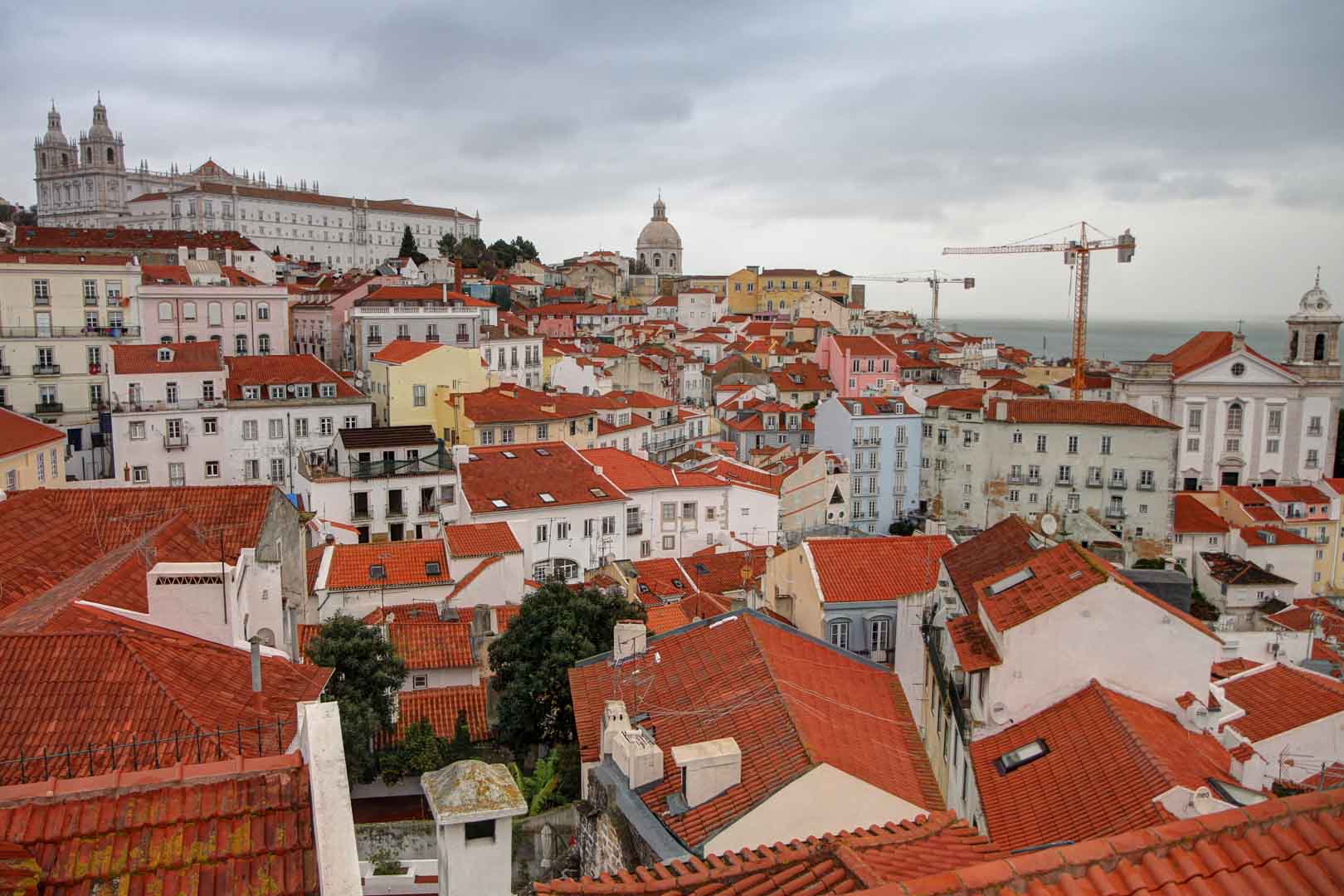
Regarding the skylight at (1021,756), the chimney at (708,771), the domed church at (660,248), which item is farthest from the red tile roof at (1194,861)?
the domed church at (660,248)

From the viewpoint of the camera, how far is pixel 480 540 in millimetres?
28250

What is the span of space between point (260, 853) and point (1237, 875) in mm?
4538

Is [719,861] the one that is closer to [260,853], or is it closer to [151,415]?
[260,853]

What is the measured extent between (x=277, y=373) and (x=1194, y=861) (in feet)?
143

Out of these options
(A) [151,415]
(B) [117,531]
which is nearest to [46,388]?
(A) [151,415]

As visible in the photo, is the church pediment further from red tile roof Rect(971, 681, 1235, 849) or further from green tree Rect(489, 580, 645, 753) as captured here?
red tile roof Rect(971, 681, 1235, 849)

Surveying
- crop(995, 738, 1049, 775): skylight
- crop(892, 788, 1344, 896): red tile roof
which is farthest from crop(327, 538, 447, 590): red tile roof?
crop(892, 788, 1344, 896): red tile roof

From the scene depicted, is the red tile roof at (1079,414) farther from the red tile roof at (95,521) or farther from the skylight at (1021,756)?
the red tile roof at (95,521)

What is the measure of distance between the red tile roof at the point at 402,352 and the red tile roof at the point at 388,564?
20.0 metres

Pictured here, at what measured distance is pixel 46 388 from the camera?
45.3 meters

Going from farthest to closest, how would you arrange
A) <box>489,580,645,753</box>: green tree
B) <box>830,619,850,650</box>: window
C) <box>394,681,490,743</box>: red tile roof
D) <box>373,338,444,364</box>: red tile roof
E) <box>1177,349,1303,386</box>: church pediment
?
<box>1177,349,1303,386</box>: church pediment, <box>373,338,444,364</box>: red tile roof, <box>830,619,850,650</box>: window, <box>394,681,490,743</box>: red tile roof, <box>489,580,645,753</box>: green tree

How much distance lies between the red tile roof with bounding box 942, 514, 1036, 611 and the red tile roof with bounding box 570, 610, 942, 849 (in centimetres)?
319

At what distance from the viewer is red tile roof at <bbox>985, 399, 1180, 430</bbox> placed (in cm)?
4966

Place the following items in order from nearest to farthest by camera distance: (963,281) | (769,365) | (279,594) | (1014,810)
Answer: (1014,810)
(279,594)
(769,365)
(963,281)
